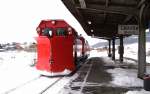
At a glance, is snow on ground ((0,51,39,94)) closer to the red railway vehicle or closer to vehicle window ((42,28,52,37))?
the red railway vehicle

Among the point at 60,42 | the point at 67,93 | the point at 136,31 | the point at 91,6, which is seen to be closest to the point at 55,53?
the point at 60,42

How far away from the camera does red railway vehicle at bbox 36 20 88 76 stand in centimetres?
1919

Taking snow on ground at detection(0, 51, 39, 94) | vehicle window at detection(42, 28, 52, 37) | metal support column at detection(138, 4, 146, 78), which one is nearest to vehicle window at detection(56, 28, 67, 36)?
vehicle window at detection(42, 28, 52, 37)

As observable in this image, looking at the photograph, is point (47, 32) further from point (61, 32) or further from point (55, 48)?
point (55, 48)

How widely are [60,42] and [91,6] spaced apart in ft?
10.3

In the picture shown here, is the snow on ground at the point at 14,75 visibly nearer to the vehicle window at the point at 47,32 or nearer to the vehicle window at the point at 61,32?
the vehicle window at the point at 47,32

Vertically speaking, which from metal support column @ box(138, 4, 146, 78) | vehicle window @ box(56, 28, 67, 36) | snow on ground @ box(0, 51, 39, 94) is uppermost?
vehicle window @ box(56, 28, 67, 36)

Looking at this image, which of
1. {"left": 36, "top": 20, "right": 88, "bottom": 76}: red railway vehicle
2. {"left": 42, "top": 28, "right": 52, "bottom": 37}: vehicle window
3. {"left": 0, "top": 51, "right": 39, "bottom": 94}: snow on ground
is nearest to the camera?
{"left": 0, "top": 51, "right": 39, "bottom": 94}: snow on ground

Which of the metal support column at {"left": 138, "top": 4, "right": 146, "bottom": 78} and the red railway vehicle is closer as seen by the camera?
the metal support column at {"left": 138, "top": 4, "right": 146, "bottom": 78}

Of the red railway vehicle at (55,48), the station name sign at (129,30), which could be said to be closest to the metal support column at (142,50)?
the station name sign at (129,30)

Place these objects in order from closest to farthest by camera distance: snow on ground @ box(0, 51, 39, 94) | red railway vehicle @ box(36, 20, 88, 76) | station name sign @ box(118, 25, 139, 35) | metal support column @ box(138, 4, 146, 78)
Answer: snow on ground @ box(0, 51, 39, 94), metal support column @ box(138, 4, 146, 78), red railway vehicle @ box(36, 20, 88, 76), station name sign @ box(118, 25, 139, 35)

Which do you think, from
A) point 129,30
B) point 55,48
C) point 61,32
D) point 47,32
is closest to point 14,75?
point 55,48

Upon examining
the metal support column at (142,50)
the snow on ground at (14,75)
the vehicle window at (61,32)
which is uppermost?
the vehicle window at (61,32)

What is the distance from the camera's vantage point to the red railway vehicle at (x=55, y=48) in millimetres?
19188
